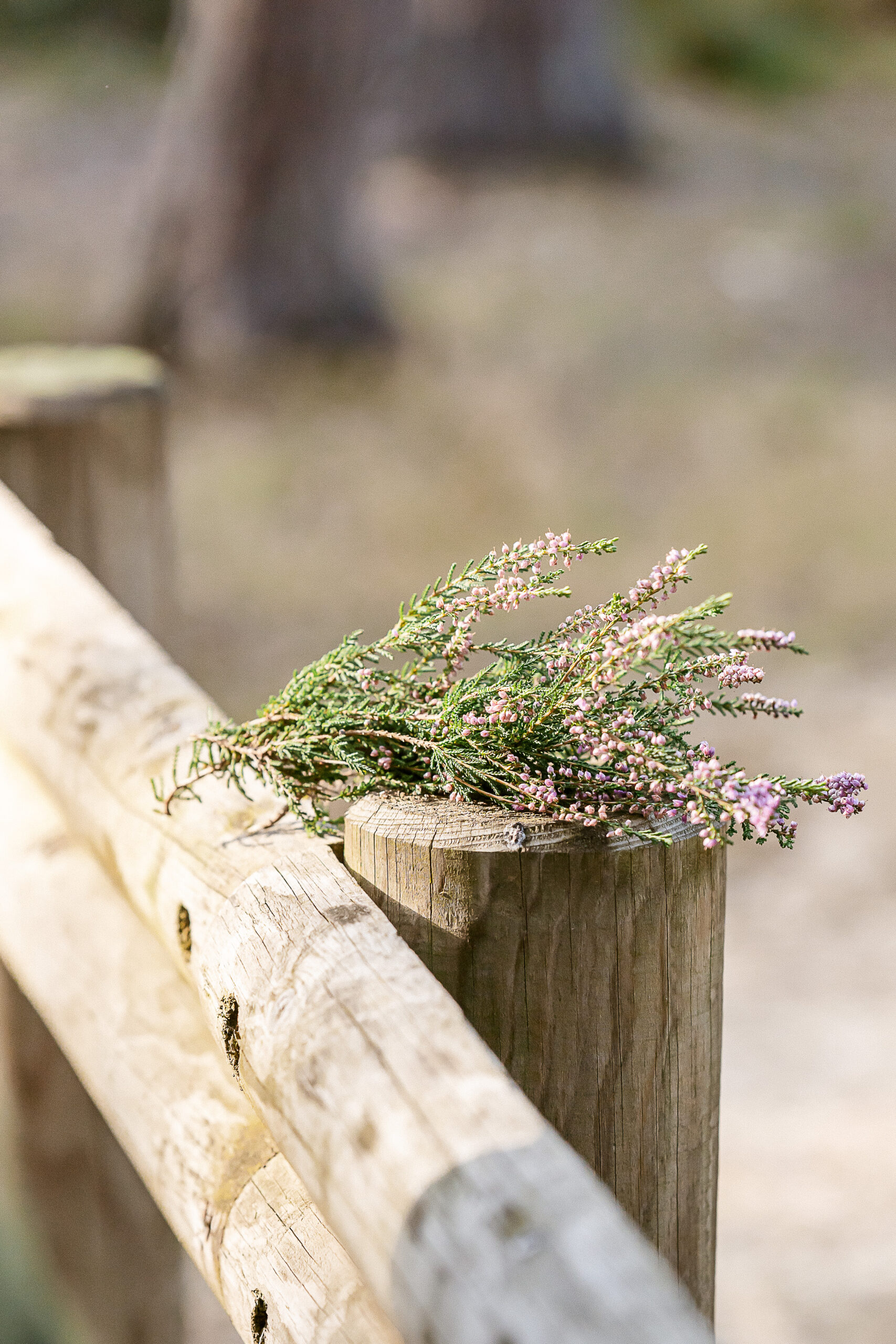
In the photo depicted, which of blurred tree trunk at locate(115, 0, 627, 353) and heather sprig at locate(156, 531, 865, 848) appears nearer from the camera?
heather sprig at locate(156, 531, 865, 848)

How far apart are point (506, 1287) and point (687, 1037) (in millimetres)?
475

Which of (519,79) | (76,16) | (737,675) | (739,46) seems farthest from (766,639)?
(76,16)

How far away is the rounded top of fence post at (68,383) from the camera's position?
8.61ft

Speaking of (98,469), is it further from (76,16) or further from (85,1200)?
(76,16)

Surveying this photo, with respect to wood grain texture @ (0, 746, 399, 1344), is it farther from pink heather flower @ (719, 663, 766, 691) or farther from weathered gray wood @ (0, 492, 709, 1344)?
pink heather flower @ (719, 663, 766, 691)

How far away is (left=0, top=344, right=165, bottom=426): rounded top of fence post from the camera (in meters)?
2.62

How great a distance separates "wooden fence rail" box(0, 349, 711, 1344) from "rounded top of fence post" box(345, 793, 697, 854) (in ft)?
0.21

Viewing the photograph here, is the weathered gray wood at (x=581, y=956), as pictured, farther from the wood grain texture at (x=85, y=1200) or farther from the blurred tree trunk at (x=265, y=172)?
the blurred tree trunk at (x=265, y=172)

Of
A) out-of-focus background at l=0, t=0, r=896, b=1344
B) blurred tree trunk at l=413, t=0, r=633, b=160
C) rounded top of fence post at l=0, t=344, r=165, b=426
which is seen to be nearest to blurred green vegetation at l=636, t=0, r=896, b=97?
out-of-focus background at l=0, t=0, r=896, b=1344

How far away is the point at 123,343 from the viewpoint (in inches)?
324

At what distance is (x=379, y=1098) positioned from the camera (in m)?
0.93

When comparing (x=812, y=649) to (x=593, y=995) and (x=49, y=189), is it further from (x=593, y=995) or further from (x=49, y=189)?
(x=49, y=189)

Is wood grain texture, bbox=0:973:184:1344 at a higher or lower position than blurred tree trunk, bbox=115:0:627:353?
lower

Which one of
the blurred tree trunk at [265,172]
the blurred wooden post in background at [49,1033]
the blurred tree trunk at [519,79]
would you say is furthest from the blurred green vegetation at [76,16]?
the blurred wooden post in background at [49,1033]
